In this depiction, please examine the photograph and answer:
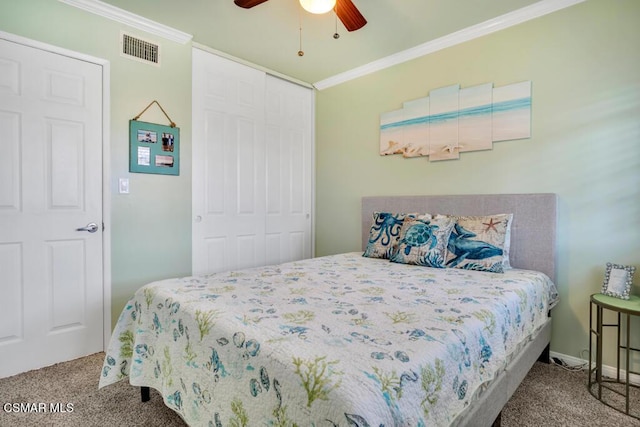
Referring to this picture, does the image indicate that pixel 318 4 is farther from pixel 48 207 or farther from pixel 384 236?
pixel 48 207

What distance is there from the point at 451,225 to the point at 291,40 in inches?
80.4

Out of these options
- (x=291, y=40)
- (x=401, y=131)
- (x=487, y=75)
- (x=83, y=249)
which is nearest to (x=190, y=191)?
(x=83, y=249)

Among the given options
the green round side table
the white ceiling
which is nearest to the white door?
the white ceiling

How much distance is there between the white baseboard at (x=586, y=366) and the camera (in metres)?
2.04

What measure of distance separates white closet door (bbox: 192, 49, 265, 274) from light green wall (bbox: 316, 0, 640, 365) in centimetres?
168

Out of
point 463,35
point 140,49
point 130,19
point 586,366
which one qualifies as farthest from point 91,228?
point 586,366

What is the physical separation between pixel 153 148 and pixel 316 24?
5.35 ft

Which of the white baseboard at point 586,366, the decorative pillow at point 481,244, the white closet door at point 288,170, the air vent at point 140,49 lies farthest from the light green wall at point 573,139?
the air vent at point 140,49

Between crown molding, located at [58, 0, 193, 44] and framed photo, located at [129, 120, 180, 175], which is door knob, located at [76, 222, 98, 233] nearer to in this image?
framed photo, located at [129, 120, 180, 175]

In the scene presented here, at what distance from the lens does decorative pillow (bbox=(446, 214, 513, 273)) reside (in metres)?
2.19

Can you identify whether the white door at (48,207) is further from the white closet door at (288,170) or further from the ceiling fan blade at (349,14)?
the ceiling fan blade at (349,14)

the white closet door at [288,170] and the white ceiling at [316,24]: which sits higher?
the white ceiling at [316,24]

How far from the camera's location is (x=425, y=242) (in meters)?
2.39

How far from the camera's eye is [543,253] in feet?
7.54
